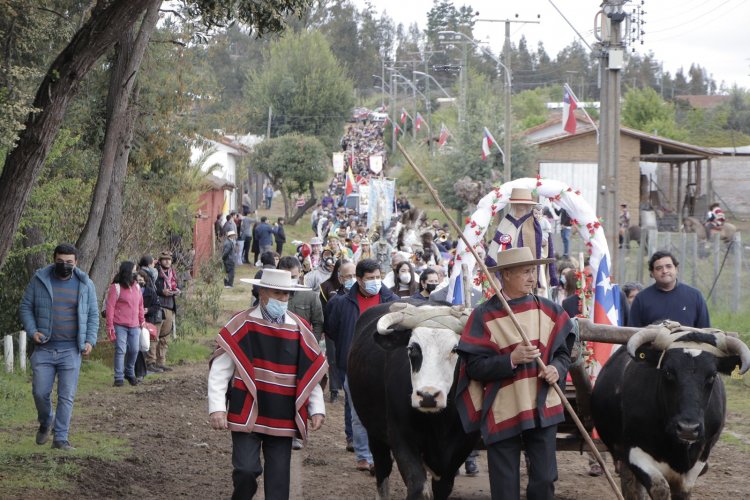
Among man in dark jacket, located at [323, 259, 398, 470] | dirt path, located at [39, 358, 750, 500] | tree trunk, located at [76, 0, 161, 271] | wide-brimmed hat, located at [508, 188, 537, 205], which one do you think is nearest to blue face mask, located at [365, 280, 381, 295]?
man in dark jacket, located at [323, 259, 398, 470]

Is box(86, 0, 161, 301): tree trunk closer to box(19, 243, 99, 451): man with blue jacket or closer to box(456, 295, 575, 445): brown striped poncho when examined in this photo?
box(19, 243, 99, 451): man with blue jacket

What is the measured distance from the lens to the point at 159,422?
44.0 feet

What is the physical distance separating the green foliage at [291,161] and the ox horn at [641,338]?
5333 cm

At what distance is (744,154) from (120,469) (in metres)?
41.8

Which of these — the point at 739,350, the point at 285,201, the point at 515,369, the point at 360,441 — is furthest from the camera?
the point at 285,201

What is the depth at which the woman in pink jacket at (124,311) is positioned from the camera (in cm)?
1557

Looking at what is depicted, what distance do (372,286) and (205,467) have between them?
238 cm

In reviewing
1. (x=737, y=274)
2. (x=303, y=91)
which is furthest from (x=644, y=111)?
(x=737, y=274)

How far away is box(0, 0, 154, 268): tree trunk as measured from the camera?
9414 millimetres

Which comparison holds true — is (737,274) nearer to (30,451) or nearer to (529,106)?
(30,451)

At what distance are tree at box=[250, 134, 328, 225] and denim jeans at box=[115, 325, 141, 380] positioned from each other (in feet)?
141

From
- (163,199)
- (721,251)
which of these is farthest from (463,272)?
(163,199)

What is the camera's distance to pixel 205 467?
11.1m

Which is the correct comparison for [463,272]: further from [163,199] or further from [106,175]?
[163,199]
